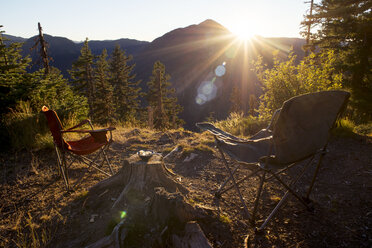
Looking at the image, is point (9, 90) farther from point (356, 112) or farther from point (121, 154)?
point (356, 112)

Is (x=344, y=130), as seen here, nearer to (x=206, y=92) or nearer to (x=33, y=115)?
(x=33, y=115)

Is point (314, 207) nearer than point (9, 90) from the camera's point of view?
Yes

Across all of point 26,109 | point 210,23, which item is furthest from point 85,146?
point 210,23

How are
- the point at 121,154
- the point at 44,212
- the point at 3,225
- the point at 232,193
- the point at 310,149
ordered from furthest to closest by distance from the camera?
the point at 121,154
the point at 232,193
the point at 44,212
the point at 3,225
the point at 310,149

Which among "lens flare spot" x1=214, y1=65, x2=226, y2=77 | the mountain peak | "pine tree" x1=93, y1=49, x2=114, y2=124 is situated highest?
the mountain peak

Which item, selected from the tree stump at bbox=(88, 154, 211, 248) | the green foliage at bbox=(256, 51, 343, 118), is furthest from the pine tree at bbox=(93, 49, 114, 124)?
the tree stump at bbox=(88, 154, 211, 248)

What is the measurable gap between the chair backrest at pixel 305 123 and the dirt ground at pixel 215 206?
2.68ft

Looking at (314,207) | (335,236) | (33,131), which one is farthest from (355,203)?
(33,131)

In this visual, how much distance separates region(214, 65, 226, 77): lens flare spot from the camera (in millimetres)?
87719

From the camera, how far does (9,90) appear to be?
5.48m

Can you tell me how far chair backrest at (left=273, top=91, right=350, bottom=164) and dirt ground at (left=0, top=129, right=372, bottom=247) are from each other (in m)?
0.82

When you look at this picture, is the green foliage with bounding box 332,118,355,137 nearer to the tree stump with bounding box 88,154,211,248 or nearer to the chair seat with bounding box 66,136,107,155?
the tree stump with bounding box 88,154,211,248

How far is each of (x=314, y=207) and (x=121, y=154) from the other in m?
4.25

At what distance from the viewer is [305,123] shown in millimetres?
2053
